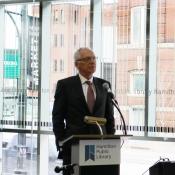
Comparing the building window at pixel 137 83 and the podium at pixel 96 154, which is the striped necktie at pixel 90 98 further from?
the building window at pixel 137 83

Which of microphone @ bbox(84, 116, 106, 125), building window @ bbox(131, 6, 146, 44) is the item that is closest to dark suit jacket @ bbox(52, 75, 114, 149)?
microphone @ bbox(84, 116, 106, 125)

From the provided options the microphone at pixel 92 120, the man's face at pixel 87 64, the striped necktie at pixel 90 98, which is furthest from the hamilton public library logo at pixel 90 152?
the man's face at pixel 87 64

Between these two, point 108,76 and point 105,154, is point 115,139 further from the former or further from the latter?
point 108,76

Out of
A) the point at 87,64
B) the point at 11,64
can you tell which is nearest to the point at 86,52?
the point at 87,64

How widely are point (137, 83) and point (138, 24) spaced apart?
78 centimetres

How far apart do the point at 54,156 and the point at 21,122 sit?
685 mm

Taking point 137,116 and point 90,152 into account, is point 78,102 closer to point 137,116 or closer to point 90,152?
point 90,152

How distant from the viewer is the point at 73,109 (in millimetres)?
3055

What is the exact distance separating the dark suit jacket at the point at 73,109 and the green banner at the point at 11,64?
2.67 meters

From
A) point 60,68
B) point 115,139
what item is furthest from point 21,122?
point 115,139

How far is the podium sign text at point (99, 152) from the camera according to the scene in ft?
7.91

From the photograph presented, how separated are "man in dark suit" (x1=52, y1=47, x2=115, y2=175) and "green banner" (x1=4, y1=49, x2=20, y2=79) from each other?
2.68m

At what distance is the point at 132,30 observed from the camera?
516 cm

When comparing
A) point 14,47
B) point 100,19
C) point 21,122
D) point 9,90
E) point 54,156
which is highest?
point 100,19
